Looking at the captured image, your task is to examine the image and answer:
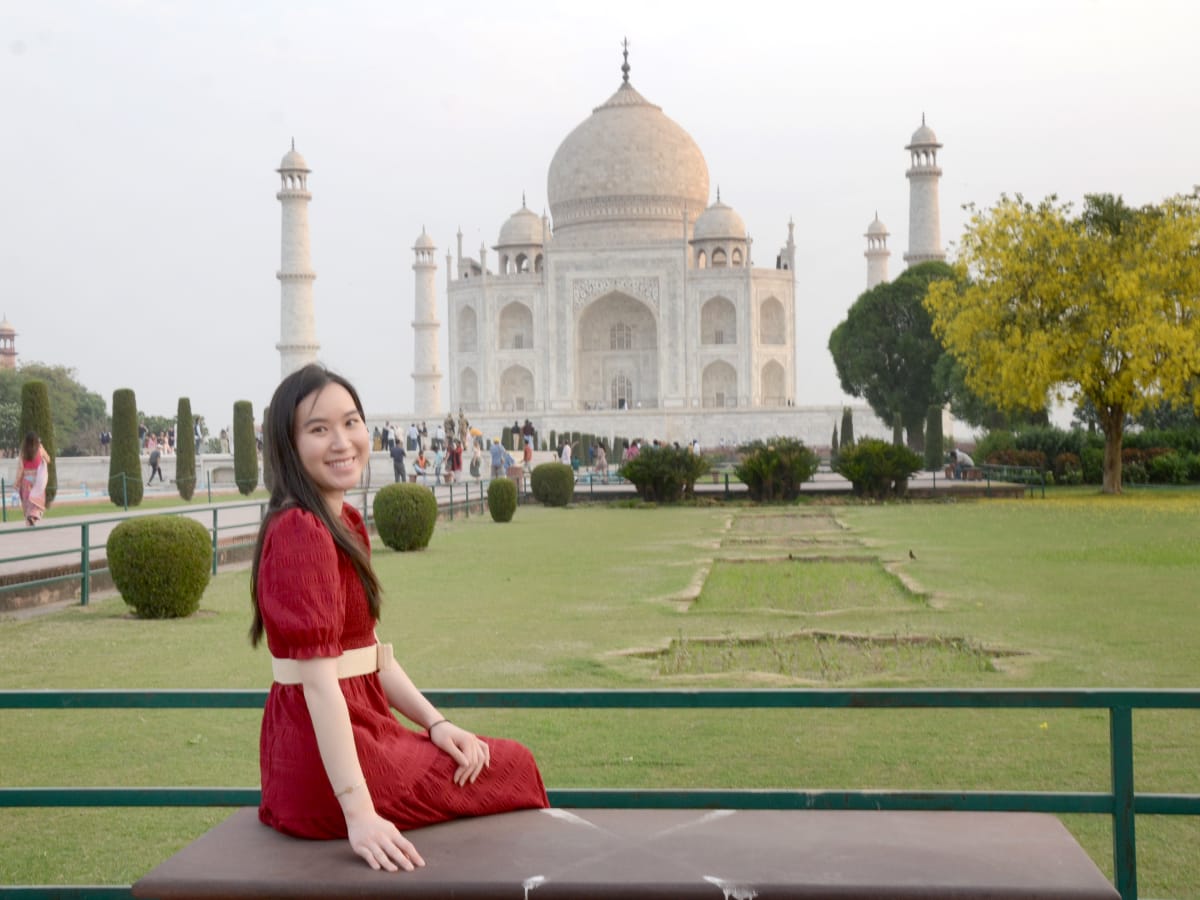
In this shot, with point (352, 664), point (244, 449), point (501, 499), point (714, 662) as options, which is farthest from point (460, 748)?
point (244, 449)

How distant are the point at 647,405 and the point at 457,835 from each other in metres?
42.0

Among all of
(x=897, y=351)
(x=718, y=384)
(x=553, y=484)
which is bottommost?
(x=553, y=484)

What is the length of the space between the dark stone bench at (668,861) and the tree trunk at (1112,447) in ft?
58.2

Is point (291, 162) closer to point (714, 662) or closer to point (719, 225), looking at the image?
point (719, 225)

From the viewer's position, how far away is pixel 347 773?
198cm

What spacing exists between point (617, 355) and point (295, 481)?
4220 cm

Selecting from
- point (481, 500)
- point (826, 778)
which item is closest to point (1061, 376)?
point (481, 500)

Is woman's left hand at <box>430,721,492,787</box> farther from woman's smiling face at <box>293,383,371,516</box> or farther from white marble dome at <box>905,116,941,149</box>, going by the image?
white marble dome at <box>905,116,941,149</box>

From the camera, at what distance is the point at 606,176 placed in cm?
4388

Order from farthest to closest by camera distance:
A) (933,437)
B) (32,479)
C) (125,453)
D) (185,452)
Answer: (933,437), (185,452), (125,453), (32,479)

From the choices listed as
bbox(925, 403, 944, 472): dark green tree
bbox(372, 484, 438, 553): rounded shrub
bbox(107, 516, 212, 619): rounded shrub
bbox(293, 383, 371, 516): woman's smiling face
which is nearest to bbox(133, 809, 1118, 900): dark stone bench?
bbox(293, 383, 371, 516): woman's smiling face

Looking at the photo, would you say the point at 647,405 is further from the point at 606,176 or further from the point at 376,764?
the point at 376,764

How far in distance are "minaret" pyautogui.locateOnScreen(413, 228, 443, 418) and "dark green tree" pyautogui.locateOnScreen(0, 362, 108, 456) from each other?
902 cm

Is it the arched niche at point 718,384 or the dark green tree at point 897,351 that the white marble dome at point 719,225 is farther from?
the dark green tree at point 897,351
